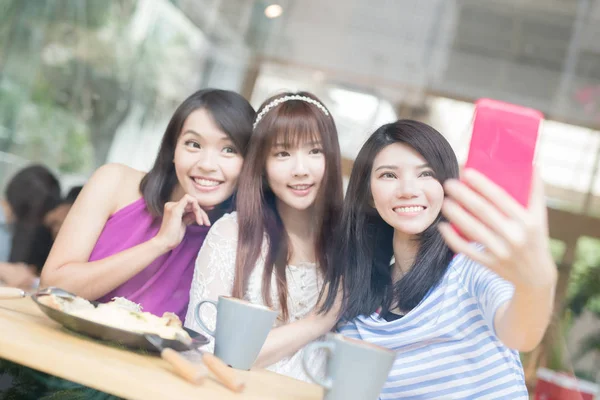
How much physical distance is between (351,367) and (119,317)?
0.94 feet

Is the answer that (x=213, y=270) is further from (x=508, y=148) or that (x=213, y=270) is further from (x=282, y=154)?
(x=508, y=148)

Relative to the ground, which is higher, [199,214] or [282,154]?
[282,154]

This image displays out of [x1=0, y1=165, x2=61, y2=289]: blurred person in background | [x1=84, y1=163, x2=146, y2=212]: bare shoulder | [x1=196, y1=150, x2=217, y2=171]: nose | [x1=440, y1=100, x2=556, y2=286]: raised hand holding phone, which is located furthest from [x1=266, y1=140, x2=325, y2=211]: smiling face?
Answer: [x1=0, y1=165, x2=61, y2=289]: blurred person in background

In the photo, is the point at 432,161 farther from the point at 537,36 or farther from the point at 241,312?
the point at 537,36

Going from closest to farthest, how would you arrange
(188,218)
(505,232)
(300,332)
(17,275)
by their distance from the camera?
(505,232) → (300,332) → (188,218) → (17,275)

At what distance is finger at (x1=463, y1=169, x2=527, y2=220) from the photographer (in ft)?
1.90

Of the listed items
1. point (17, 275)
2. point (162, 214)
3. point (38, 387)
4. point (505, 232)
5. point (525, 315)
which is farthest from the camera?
point (17, 275)

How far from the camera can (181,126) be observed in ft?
4.26

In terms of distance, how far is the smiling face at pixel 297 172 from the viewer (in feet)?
3.87

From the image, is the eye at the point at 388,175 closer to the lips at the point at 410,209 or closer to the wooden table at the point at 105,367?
the lips at the point at 410,209

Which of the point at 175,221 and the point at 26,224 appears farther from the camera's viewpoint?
the point at 26,224

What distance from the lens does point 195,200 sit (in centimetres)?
117

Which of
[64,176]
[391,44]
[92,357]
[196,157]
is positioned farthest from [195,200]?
[64,176]

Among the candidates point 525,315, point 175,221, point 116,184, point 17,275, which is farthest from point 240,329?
point 17,275
